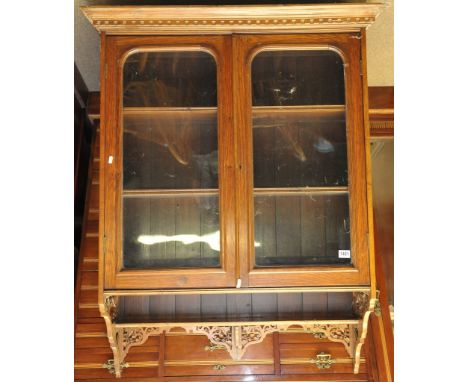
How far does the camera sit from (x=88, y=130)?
1.99 metres

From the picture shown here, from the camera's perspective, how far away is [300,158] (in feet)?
4.51

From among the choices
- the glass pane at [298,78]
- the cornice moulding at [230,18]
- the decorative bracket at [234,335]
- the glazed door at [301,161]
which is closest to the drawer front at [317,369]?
the decorative bracket at [234,335]

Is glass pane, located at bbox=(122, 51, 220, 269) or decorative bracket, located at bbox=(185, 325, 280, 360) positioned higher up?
glass pane, located at bbox=(122, 51, 220, 269)

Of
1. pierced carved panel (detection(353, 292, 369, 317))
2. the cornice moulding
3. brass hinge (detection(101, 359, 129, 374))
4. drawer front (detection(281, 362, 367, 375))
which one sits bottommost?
drawer front (detection(281, 362, 367, 375))

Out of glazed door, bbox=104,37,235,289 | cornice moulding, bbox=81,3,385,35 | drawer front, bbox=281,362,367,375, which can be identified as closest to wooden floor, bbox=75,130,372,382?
drawer front, bbox=281,362,367,375

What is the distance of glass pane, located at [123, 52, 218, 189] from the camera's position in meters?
1.35

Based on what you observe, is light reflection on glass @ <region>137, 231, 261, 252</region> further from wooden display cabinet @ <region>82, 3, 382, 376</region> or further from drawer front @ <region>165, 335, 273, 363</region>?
drawer front @ <region>165, 335, 273, 363</region>

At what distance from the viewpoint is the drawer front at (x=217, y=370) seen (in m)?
1.59

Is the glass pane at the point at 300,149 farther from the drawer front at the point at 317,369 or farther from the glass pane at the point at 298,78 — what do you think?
the drawer front at the point at 317,369

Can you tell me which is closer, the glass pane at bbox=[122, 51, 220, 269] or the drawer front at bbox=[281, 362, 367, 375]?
the glass pane at bbox=[122, 51, 220, 269]

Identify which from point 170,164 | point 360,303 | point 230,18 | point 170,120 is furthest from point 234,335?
point 230,18

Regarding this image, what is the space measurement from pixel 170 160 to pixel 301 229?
0.40 metres
